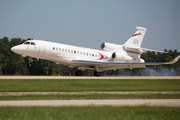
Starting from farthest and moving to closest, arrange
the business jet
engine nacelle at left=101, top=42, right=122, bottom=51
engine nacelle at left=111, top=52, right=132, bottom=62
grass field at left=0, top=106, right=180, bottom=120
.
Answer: engine nacelle at left=101, top=42, right=122, bottom=51 → engine nacelle at left=111, top=52, right=132, bottom=62 → the business jet → grass field at left=0, top=106, right=180, bottom=120

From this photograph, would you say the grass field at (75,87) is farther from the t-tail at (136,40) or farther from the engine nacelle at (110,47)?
the t-tail at (136,40)

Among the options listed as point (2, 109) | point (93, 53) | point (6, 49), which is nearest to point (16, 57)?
point (6, 49)

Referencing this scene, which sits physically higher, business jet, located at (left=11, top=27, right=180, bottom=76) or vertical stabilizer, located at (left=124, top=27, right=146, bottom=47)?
vertical stabilizer, located at (left=124, top=27, right=146, bottom=47)

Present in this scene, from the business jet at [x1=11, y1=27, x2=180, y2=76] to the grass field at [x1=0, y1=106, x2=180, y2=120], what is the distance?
74.4ft

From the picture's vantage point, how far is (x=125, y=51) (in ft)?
133

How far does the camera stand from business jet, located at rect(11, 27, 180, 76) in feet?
104

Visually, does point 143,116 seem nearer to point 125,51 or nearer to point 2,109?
point 2,109

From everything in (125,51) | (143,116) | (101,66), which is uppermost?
(125,51)

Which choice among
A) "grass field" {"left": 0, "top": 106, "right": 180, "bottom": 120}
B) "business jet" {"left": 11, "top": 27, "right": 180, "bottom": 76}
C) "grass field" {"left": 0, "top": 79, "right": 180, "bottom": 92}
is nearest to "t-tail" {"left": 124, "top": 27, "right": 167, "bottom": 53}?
"business jet" {"left": 11, "top": 27, "right": 180, "bottom": 76}

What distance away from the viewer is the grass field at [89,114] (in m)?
8.31

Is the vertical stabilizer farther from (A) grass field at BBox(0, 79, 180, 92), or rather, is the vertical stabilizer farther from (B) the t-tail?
(A) grass field at BBox(0, 79, 180, 92)

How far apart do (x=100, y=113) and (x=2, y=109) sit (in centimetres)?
387

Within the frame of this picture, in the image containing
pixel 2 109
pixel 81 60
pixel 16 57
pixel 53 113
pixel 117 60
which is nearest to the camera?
pixel 53 113

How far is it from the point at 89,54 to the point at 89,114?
28.1 metres
